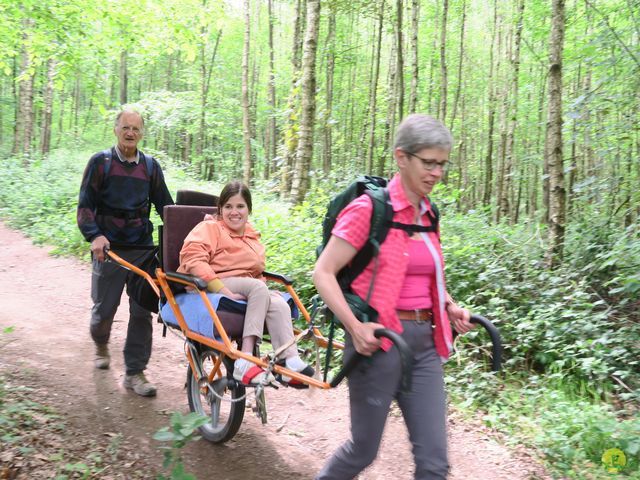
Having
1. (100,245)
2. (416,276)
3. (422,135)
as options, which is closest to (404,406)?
(416,276)

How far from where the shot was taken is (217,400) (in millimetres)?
4062

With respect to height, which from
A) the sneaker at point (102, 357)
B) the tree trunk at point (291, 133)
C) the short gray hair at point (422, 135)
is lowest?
the sneaker at point (102, 357)

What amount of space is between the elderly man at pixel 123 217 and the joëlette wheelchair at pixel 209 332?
0.31 metres

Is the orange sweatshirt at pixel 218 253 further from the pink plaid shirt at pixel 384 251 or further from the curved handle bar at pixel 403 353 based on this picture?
the curved handle bar at pixel 403 353

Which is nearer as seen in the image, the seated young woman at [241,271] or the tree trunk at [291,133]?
the seated young woman at [241,271]

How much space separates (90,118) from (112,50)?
33.3m

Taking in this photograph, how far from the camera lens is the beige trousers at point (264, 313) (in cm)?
367

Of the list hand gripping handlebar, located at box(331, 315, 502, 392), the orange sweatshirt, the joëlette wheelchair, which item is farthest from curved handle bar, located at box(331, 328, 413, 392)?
the orange sweatshirt

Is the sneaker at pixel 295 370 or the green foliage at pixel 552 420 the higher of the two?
the sneaker at pixel 295 370

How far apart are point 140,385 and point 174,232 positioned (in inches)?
61.0

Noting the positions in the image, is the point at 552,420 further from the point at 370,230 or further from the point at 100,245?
the point at 100,245

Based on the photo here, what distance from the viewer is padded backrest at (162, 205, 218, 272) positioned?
166 inches

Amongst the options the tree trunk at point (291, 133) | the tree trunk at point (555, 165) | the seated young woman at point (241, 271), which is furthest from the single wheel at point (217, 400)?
the tree trunk at point (291, 133)

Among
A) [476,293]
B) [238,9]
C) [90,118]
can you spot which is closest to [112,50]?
[476,293]
